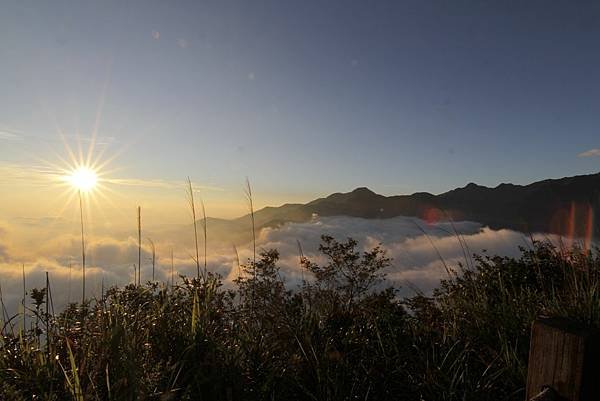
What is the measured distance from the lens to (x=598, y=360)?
2.04 meters

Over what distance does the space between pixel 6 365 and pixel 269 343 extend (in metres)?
2.17

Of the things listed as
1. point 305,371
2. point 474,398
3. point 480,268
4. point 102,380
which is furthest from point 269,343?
point 480,268

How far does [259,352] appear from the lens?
11.6 feet

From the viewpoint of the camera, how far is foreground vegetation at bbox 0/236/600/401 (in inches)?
109

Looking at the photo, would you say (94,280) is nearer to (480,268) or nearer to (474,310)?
(474,310)

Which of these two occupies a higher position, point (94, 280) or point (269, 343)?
point (94, 280)

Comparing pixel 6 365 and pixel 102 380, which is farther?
pixel 6 365

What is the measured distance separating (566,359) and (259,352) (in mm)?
2385

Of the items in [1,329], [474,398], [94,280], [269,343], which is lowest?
[474,398]

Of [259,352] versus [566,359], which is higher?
[566,359]

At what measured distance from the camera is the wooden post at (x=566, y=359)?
6.57 ft

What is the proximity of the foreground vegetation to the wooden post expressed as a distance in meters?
1.06

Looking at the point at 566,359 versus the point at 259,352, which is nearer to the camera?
the point at 566,359

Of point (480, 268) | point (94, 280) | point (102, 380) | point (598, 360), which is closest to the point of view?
point (598, 360)
